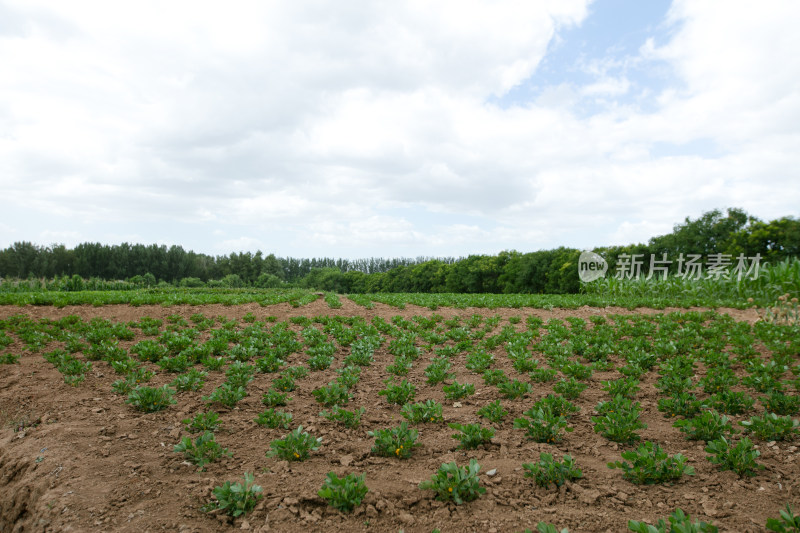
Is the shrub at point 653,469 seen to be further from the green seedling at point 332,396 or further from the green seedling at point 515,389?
the green seedling at point 332,396

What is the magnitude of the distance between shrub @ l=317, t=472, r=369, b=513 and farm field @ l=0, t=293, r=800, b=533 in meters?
0.06

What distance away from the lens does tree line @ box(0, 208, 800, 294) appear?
23.8 metres

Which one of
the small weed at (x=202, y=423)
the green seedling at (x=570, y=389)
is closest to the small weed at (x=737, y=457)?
the green seedling at (x=570, y=389)

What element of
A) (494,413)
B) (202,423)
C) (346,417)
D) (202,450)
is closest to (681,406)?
(494,413)

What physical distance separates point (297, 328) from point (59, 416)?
4.62m

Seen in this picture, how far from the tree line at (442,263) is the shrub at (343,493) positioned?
1004 inches

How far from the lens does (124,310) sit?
997cm

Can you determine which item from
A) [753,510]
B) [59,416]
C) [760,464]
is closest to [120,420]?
[59,416]

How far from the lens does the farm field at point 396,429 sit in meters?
2.56

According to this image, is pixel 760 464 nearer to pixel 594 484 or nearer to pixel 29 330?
pixel 594 484

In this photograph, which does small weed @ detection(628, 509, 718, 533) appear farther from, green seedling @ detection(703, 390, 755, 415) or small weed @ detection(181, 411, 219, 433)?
small weed @ detection(181, 411, 219, 433)

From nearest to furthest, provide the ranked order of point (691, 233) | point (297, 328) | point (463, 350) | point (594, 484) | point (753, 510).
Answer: point (753, 510) → point (594, 484) → point (463, 350) → point (297, 328) → point (691, 233)

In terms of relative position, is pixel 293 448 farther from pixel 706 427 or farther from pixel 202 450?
pixel 706 427

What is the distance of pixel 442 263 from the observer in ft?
140
